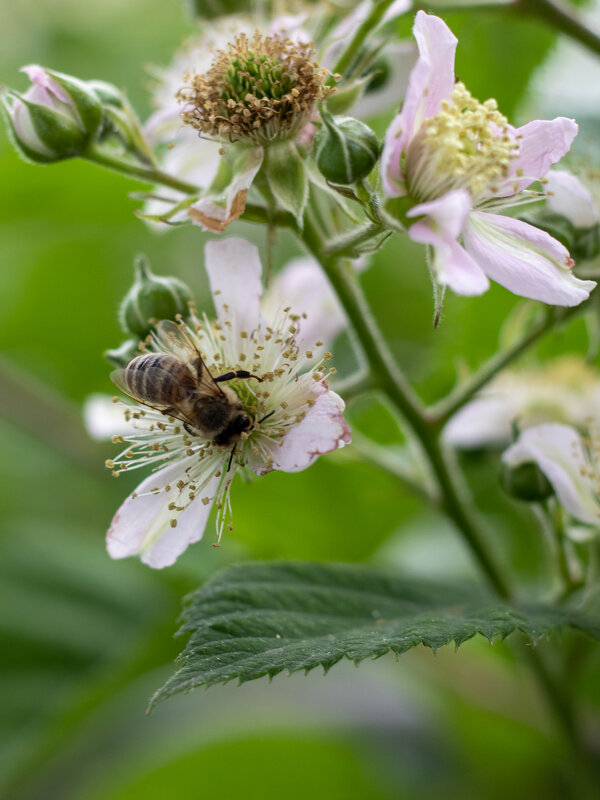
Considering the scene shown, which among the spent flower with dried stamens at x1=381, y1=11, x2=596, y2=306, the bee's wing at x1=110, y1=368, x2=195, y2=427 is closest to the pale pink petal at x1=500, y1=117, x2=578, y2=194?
the spent flower with dried stamens at x1=381, y1=11, x2=596, y2=306

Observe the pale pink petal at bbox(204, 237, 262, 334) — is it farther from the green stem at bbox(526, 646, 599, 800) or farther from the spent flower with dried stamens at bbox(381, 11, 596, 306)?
the green stem at bbox(526, 646, 599, 800)

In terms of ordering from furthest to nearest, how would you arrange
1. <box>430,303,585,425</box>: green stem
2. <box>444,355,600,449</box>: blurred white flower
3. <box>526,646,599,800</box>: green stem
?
<box>444,355,600,449</box>: blurred white flower → <box>526,646,599,800</box>: green stem → <box>430,303,585,425</box>: green stem


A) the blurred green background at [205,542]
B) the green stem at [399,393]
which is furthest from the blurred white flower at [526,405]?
the green stem at [399,393]

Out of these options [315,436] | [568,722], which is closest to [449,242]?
[315,436]

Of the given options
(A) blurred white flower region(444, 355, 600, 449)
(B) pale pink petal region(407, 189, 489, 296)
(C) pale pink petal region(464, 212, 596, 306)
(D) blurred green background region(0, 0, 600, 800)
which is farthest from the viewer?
(D) blurred green background region(0, 0, 600, 800)

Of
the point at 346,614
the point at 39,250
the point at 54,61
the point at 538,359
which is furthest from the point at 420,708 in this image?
the point at 54,61

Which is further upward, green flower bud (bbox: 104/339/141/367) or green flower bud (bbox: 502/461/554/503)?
green flower bud (bbox: 502/461/554/503)
